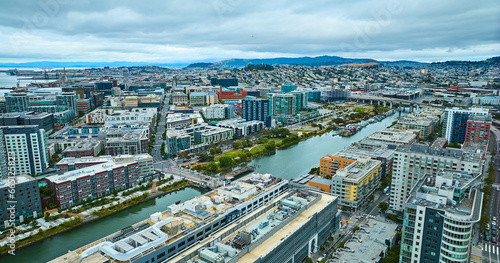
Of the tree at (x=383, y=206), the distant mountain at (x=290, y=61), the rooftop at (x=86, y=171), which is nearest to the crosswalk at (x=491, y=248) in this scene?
the tree at (x=383, y=206)

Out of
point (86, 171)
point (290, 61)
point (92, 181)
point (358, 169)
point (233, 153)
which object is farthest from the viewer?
point (290, 61)

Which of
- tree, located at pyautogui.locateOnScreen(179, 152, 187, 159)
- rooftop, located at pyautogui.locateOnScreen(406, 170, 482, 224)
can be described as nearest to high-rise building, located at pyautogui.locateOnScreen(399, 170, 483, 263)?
rooftop, located at pyautogui.locateOnScreen(406, 170, 482, 224)

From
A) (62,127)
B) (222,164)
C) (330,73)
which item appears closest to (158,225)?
(222,164)

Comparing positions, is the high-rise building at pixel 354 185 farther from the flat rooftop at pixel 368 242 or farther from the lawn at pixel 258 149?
the lawn at pixel 258 149

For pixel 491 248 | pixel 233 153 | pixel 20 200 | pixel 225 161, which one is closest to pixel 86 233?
pixel 20 200

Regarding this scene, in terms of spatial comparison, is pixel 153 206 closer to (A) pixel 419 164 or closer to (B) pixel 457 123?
(A) pixel 419 164
